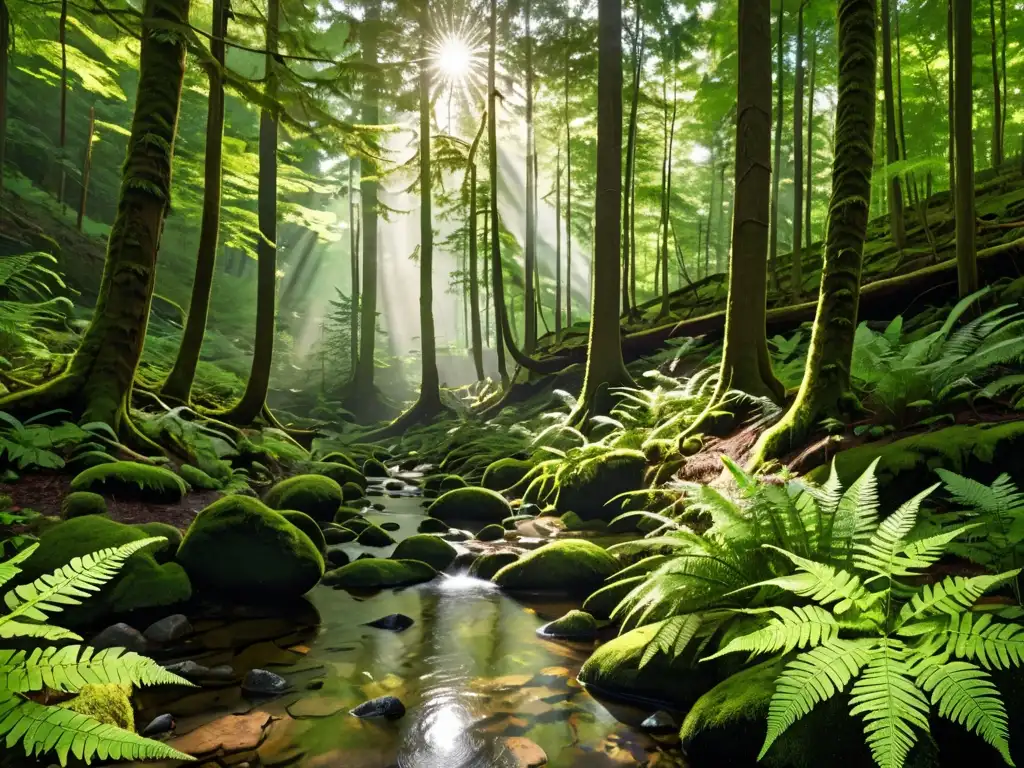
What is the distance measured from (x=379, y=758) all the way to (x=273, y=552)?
2.65 m

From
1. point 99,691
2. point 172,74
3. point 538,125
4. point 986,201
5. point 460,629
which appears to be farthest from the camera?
point 538,125

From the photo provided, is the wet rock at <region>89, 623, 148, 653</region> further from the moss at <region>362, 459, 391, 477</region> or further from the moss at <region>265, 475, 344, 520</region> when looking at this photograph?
the moss at <region>362, 459, 391, 477</region>

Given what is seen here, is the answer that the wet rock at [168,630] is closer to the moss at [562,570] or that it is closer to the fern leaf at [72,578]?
the fern leaf at [72,578]

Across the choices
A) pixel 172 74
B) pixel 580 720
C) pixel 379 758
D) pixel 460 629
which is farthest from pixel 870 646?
pixel 172 74

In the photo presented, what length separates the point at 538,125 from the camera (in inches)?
909

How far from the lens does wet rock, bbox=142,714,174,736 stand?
3134mm

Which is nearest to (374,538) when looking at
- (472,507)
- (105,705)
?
(472,507)

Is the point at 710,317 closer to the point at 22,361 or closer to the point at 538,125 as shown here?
the point at 22,361

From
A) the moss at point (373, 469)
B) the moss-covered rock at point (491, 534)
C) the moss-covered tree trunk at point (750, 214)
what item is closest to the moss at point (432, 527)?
the moss-covered rock at point (491, 534)

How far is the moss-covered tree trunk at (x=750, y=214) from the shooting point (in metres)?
7.48

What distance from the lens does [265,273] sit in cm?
1269

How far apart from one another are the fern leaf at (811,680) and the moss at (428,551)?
14.9ft

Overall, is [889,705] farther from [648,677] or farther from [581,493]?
[581,493]

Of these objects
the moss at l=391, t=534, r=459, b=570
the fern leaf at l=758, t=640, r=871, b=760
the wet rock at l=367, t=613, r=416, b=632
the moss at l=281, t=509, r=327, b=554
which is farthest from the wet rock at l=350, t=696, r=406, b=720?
the moss at l=281, t=509, r=327, b=554
